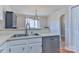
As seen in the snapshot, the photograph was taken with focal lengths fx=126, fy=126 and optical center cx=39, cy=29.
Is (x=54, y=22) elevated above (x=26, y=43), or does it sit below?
above

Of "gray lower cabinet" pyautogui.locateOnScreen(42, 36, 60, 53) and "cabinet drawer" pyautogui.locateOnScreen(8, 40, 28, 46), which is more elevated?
"cabinet drawer" pyautogui.locateOnScreen(8, 40, 28, 46)

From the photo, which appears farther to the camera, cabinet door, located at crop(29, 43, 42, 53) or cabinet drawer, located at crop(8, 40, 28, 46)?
cabinet door, located at crop(29, 43, 42, 53)

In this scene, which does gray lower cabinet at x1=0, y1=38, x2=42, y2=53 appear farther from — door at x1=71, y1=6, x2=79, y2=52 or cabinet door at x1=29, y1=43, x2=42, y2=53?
door at x1=71, y1=6, x2=79, y2=52

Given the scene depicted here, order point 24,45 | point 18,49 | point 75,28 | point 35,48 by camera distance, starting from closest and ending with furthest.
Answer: point 18,49
point 24,45
point 35,48
point 75,28

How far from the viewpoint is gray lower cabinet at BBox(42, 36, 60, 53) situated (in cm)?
252

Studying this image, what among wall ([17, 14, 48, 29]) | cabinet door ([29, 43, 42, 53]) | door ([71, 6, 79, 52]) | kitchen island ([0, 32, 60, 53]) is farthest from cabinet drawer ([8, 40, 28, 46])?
door ([71, 6, 79, 52])

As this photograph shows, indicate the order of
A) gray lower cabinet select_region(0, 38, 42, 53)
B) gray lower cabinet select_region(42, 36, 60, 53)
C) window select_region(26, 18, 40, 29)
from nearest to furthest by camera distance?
gray lower cabinet select_region(0, 38, 42, 53) < window select_region(26, 18, 40, 29) < gray lower cabinet select_region(42, 36, 60, 53)

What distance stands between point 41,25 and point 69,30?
162cm

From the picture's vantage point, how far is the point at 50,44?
8.51ft

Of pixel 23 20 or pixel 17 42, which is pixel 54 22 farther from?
pixel 17 42

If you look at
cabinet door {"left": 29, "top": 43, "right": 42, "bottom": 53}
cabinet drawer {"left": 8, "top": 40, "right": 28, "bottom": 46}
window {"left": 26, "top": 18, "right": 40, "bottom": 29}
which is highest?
window {"left": 26, "top": 18, "right": 40, "bottom": 29}

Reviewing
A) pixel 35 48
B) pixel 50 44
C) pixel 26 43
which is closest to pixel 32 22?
pixel 26 43
